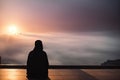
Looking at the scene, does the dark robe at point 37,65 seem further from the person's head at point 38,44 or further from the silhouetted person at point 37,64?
the person's head at point 38,44

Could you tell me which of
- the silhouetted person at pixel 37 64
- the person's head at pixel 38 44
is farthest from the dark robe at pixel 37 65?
the person's head at pixel 38 44

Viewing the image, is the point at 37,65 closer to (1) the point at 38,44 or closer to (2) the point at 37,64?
(2) the point at 37,64

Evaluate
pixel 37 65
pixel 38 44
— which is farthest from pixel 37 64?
pixel 38 44

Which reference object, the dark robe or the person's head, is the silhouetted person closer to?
the dark robe

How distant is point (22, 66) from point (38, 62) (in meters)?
9.40

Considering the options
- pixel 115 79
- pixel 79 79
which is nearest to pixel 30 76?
pixel 79 79

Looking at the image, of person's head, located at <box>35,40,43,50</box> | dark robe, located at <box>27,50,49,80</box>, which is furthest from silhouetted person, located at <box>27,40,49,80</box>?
person's head, located at <box>35,40,43,50</box>

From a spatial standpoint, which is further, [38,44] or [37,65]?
[37,65]

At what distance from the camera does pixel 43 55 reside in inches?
506

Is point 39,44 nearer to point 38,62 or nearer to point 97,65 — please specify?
point 38,62

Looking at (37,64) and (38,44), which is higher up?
(38,44)

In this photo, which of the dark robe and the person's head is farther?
the dark robe

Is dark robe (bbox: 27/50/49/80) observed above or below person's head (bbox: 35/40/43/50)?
below

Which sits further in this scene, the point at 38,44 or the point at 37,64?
the point at 37,64
